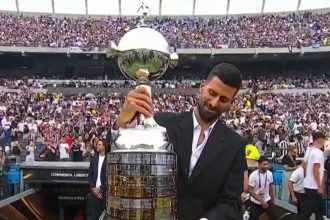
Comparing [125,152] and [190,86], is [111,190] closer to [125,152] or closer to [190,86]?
[125,152]

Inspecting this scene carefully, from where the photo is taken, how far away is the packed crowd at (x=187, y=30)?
4344cm

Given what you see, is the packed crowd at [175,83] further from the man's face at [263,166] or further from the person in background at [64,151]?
the man's face at [263,166]

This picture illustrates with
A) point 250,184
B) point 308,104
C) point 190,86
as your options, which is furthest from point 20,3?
point 250,184

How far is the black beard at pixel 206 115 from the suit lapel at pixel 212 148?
2.7 inches

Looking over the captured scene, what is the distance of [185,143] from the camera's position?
2.16 meters

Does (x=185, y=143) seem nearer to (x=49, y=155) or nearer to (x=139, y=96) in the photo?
(x=139, y=96)

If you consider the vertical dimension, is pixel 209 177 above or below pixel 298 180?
above

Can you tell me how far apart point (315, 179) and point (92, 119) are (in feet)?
49.3

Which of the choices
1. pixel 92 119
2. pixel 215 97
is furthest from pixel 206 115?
pixel 92 119

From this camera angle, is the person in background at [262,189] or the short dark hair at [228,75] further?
the person in background at [262,189]

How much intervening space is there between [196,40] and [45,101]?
1907cm

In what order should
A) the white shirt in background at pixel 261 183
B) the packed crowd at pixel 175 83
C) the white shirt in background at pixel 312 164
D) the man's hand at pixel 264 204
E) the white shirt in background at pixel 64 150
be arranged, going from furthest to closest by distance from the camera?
the packed crowd at pixel 175 83, the white shirt in background at pixel 64 150, the white shirt in background at pixel 261 183, the man's hand at pixel 264 204, the white shirt in background at pixel 312 164

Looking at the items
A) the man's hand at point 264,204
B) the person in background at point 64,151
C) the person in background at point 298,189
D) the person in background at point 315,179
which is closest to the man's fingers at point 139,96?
the person in background at point 315,179

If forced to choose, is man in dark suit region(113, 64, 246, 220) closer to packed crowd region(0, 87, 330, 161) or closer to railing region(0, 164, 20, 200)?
railing region(0, 164, 20, 200)
